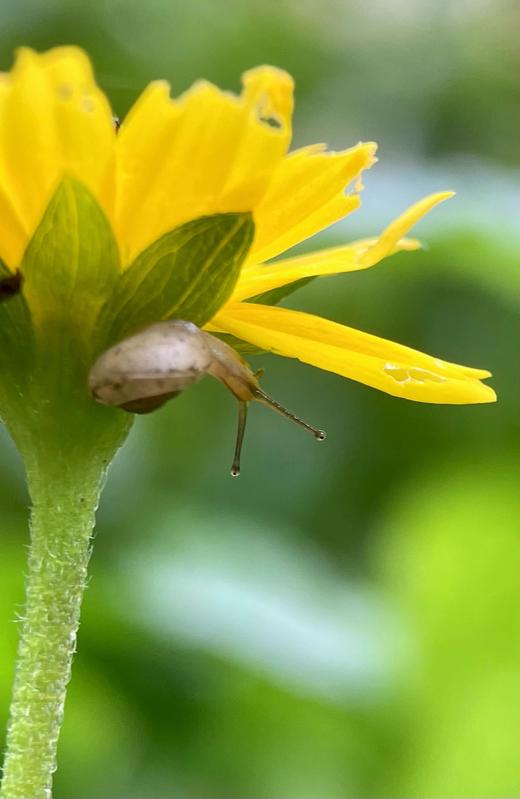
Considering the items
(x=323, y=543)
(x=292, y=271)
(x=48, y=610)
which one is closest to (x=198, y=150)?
(x=292, y=271)

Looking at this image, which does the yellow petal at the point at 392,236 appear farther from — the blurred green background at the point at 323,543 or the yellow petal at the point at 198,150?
the blurred green background at the point at 323,543

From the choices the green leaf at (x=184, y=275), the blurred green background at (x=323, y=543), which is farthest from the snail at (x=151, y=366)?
the blurred green background at (x=323, y=543)

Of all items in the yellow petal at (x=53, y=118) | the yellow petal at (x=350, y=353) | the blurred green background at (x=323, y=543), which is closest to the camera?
the yellow petal at (x=53, y=118)

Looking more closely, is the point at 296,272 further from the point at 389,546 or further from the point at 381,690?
the point at 389,546

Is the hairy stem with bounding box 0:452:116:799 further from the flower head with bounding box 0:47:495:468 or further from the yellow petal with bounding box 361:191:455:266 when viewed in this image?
the yellow petal with bounding box 361:191:455:266

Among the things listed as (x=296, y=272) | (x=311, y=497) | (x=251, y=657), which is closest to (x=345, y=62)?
(x=311, y=497)

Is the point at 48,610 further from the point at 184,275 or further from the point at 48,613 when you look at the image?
the point at 184,275
